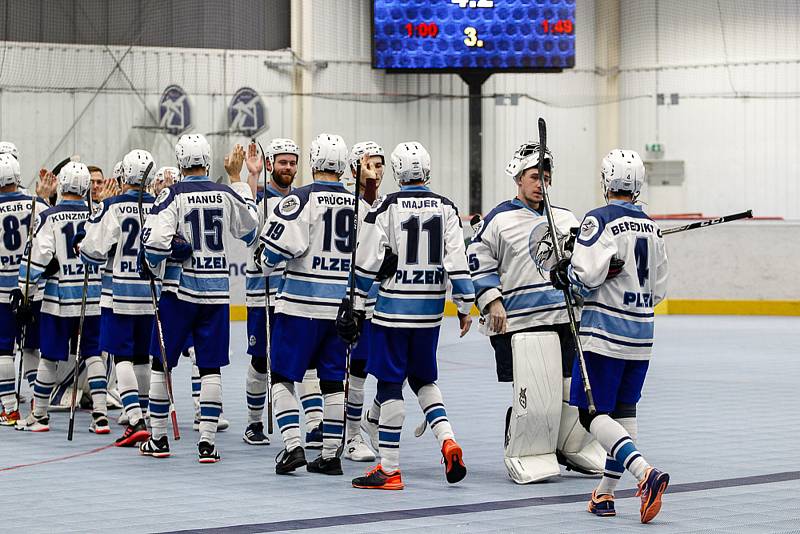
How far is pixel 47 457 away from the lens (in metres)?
6.85

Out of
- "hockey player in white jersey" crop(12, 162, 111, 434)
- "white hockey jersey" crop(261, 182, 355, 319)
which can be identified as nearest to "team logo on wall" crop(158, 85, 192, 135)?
"hockey player in white jersey" crop(12, 162, 111, 434)

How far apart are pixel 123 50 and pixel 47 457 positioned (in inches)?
481

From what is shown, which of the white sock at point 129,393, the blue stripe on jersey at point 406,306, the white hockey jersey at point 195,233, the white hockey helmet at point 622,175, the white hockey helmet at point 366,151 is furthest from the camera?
the white sock at point 129,393

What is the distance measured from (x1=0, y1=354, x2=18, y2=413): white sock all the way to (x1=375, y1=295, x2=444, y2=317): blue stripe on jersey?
10.3ft

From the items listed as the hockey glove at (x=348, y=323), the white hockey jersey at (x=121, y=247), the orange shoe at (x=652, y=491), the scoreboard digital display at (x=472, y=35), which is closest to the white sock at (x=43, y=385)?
the white hockey jersey at (x=121, y=247)

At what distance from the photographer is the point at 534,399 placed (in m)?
6.13

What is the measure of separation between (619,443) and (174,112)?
44.8 ft

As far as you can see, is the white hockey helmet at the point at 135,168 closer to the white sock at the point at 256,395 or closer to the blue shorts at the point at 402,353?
the white sock at the point at 256,395

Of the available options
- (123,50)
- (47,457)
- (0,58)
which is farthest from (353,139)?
(47,457)

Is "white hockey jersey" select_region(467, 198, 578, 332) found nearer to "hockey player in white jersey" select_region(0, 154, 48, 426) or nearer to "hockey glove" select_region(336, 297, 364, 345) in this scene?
"hockey glove" select_region(336, 297, 364, 345)

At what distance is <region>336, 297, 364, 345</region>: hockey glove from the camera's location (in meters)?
5.89

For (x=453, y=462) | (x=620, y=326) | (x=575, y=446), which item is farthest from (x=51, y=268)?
(x=620, y=326)

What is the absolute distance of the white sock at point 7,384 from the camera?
8.05 meters

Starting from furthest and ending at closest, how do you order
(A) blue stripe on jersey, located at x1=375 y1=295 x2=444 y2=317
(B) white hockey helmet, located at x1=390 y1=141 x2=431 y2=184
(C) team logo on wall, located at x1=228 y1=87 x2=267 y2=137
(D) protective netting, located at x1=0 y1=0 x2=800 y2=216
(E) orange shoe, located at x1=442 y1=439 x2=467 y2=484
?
(C) team logo on wall, located at x1=228 y1=87 x2=267 y2=137 < (D) protective netting, located at x1=0 y1=0 x2=800 y2=216 < (B) white hockey helmet, located at x1=390 y1=141 x2=431 y2=184 < (A) blue stripe on jersey, located at x1=375 y1=295 x2=444 y2=317 < (E) orange shoe, located at x1=442 y1=439 x2=467 y2=484
